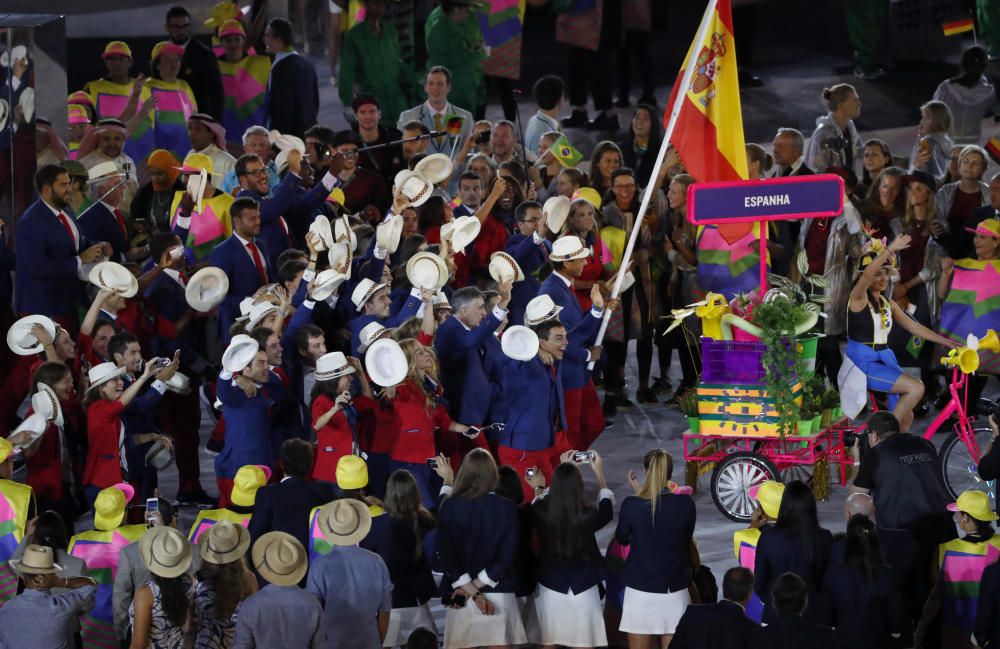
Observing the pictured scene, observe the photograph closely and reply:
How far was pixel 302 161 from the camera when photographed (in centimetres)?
1523

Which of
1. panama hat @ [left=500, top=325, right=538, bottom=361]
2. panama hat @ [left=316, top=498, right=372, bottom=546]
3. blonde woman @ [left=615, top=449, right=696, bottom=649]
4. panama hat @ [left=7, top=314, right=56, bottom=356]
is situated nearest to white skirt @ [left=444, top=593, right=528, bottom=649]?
blonde woman @ [left=615, top=449, right=696, bottom=649]

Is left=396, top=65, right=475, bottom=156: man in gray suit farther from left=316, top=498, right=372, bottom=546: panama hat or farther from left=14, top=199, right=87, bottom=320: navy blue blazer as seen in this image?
left=316, top=498, right=372, bottom=546: panama hat

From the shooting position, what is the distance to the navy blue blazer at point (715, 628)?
8766mm

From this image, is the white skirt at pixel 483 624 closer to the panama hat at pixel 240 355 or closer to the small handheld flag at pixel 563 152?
the panama hat at pixel 240 355

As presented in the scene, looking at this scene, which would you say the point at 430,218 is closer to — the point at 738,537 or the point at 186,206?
the point at 186,206

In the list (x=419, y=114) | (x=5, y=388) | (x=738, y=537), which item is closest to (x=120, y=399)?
(x=5, y=388)

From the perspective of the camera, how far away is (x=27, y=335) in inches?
489

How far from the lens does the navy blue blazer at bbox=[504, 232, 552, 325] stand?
565 inches

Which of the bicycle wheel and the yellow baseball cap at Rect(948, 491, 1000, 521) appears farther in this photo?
the bicycle wheel

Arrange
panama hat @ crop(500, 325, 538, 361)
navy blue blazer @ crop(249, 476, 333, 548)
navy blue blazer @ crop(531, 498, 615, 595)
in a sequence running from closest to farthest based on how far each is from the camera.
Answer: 1. navy blue blazer @ crop(531, 498, 615, 595)
2. navy blue blazer @ crop(249, 476, 333, 548)
3. panama hat @ crop(500, 325, 538, 361)

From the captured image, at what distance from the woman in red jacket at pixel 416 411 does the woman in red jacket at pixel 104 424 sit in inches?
67.4

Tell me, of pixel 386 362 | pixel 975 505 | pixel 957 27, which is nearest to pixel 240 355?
pixel 386 362

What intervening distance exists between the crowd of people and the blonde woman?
2cm

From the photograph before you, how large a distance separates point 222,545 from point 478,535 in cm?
145
